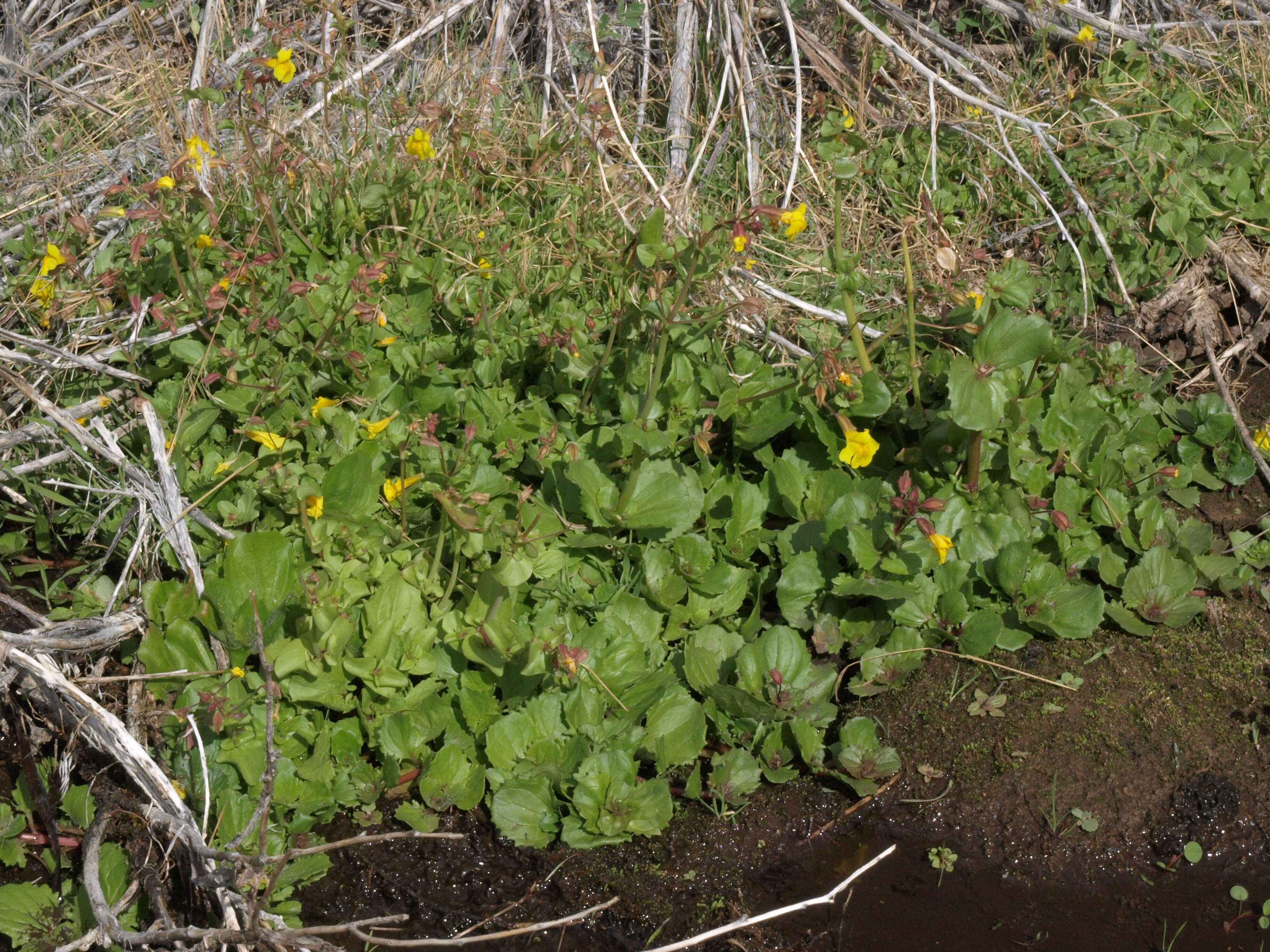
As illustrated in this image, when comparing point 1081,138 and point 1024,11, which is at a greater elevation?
point 1024,11

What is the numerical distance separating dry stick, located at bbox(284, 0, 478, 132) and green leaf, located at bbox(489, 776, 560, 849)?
2283 mm

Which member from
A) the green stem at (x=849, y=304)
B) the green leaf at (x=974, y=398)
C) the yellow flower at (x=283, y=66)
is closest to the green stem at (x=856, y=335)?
the green stem at (x=849, y=304)

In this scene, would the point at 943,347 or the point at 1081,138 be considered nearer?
the point at 943,347

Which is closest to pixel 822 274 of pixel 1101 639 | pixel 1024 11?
pixel 1101 639

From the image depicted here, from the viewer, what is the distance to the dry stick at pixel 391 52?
11.8ft

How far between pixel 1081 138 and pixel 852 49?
3.17ft

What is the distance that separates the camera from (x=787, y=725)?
2.45 m

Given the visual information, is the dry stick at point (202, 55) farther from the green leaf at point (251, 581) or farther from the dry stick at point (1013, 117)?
the dry stick at point (1013, 117)

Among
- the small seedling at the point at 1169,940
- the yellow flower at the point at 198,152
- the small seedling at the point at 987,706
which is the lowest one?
the small seedling at the point at 1169,940

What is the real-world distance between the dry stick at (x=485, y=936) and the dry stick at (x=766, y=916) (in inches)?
5.8

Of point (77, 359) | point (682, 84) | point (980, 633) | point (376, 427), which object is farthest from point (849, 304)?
point (77, 359)

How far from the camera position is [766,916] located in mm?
1944

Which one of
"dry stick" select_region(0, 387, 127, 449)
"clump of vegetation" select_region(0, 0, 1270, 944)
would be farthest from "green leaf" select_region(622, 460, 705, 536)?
"dry stick" select_region(0, 387, 127, 449)

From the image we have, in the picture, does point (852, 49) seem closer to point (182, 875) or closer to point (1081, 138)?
point (1081, 138)
